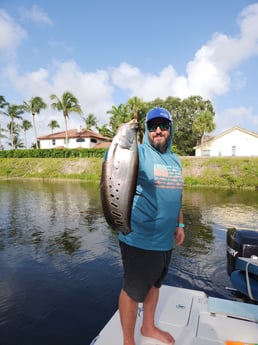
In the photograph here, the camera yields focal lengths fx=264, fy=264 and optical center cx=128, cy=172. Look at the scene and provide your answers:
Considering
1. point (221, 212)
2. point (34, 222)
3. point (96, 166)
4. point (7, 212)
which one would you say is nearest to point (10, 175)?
point (96, 166)

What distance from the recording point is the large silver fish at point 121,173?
6.38ft

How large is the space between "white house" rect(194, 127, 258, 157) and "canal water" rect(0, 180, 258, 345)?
28.2 metres

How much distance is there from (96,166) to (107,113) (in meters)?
11.9

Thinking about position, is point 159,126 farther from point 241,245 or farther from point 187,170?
point 187,170

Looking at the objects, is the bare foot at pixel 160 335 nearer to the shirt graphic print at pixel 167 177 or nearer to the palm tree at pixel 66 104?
the shirt graphic print at pixel 167 177

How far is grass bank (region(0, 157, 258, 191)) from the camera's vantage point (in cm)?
2576

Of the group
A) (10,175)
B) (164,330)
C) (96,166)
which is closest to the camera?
(164,330)

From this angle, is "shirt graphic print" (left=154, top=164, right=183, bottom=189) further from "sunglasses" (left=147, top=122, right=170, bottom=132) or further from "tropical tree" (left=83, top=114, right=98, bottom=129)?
"tropical tree" (left=83, top=114, right=98, bottom=129)

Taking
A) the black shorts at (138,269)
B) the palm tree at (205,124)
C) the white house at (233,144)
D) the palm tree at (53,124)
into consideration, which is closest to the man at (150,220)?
the black shorts at (138,269)

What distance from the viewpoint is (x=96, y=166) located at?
3350cm

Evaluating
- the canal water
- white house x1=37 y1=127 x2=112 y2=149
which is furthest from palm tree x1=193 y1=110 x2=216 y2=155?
the canal water

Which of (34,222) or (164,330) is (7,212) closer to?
(34,222)

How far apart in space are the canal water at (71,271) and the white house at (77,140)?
126ft

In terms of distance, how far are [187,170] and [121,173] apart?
27445 millimetres
